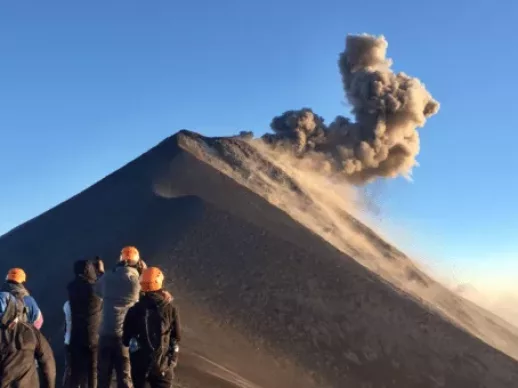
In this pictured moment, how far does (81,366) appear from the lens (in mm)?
9320

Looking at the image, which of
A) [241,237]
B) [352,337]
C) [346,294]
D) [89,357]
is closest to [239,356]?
[352,337]

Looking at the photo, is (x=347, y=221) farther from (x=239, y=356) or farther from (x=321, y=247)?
(x=239, y=356)

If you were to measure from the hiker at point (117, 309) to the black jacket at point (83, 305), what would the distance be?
0.53m

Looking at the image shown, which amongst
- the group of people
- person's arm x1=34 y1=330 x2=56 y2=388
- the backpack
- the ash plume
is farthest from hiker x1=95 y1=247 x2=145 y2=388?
the ash plume

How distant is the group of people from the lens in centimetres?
518

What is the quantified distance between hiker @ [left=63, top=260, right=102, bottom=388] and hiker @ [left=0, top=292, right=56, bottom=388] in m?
3.99

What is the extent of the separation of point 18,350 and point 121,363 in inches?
145

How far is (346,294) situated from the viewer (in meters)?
21.5

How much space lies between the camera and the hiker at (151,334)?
22.8ft

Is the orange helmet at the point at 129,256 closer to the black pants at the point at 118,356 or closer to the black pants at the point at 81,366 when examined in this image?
the black pants at the point at 118,356

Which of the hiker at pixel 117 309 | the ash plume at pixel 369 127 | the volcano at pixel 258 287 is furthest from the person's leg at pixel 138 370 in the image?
the ash plume at pixel 369 127

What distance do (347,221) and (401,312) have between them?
13.0 m

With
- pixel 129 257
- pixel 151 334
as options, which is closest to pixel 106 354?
pixel 129 257

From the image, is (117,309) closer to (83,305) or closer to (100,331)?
(100,331)
